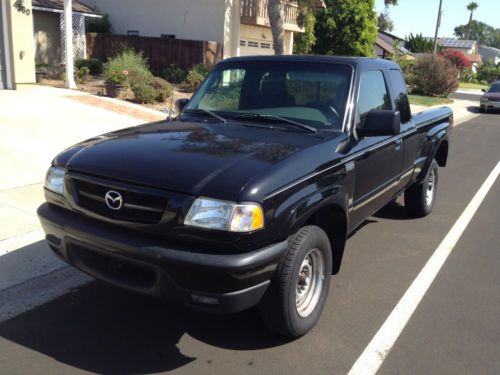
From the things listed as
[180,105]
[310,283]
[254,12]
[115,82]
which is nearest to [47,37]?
[115,82]

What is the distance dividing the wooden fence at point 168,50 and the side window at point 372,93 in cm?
1702

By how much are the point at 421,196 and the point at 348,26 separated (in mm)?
23350

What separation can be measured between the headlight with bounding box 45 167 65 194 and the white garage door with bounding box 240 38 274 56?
21.8 metres

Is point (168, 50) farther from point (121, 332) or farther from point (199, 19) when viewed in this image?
A: point (121, 332)

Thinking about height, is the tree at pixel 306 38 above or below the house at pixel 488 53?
below

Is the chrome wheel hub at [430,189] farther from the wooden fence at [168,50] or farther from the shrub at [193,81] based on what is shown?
the wooden fence at [168,50]

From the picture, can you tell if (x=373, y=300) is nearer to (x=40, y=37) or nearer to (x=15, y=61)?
(x=15, y=61)

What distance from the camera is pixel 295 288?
10.6 ft

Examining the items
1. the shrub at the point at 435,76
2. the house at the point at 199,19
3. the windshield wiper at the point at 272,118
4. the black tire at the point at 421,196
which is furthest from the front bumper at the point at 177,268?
the shrub at the point at 435,76

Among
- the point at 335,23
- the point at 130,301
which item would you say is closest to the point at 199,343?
the point at 130,301

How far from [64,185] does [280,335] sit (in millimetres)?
1799

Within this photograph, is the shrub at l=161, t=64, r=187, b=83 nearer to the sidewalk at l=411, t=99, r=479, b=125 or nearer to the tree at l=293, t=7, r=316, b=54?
the tree at l=293, t=7, r=316, b=54

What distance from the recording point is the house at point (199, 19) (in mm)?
22031

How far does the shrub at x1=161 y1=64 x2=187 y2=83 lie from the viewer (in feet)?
65.6
